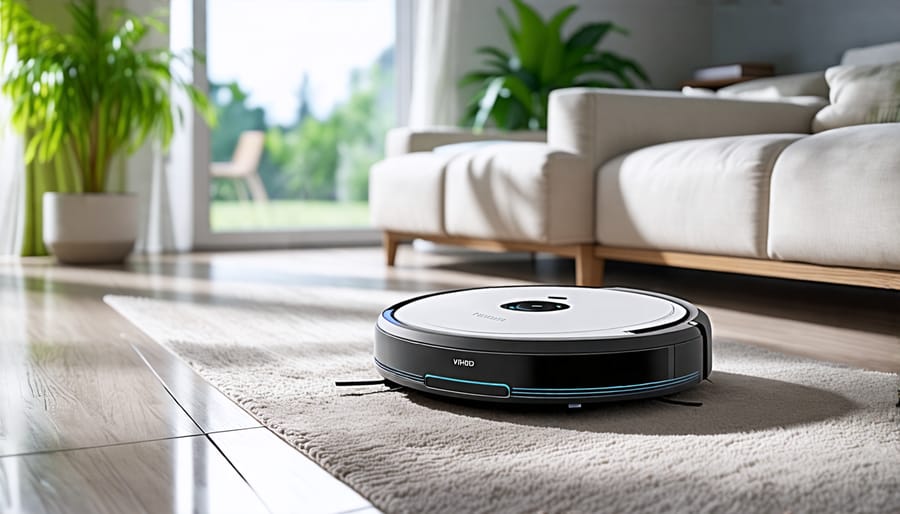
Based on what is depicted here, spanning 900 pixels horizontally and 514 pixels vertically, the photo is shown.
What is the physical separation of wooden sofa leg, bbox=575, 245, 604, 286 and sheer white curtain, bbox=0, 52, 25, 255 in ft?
7.32

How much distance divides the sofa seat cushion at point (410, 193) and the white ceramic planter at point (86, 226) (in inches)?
35.3

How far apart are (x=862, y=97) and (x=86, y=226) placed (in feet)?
8.26

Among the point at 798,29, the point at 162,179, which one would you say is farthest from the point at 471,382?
the point at 798,29

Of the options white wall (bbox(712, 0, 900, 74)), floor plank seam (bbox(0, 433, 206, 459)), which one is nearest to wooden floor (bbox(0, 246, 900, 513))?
floor plank seam (bbox(0, 433, 206, 459))

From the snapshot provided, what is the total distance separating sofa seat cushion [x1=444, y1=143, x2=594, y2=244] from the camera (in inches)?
97.0

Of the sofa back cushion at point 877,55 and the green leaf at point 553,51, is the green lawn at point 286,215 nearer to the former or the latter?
the green leaf at point 553,51

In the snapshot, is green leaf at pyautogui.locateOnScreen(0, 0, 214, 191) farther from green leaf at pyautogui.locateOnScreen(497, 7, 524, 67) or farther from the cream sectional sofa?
green leaf at pyautogui.locateOnScreen(497, 7, 524, 67)

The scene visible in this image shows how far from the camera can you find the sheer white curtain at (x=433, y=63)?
13.9ft

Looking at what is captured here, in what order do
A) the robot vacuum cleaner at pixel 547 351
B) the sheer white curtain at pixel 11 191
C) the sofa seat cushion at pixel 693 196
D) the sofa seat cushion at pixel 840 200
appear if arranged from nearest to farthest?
the robot vacuum cleaner at pixel 547 351, the sofa seat cushion at pixel 840 200, the sofa seat cushion at pixel 693 196, the sheer white curtain at pixel 11 191

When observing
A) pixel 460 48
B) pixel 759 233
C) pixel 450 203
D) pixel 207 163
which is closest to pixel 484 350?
pixel 759 233

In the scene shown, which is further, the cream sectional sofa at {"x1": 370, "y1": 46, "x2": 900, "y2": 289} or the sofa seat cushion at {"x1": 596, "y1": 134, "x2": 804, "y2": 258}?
the sofa seat cushion at {"x1": 596, "y1": 134, "x2": 804, "y2": 258}

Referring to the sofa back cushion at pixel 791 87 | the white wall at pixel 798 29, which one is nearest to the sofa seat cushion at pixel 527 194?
the sofa back cushion at pixel 791 87

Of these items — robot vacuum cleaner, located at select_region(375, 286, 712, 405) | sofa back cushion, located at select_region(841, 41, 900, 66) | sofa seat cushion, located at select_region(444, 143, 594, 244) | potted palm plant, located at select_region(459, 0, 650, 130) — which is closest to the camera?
robot vacuum cleaner, located at select_region(375, 286, 712, 405)

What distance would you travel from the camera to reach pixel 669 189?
2236 mm
